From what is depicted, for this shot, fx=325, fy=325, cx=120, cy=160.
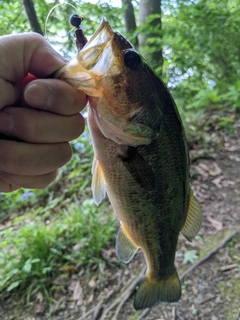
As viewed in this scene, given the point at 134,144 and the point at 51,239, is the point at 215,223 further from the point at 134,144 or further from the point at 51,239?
the point at 134,144

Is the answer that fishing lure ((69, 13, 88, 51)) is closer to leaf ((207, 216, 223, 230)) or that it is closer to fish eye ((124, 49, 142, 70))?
fish eye ((124, 49, 142, 70))

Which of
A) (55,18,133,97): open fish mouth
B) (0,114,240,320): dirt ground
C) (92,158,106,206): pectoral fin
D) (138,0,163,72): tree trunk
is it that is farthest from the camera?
(138,0,163,72): tree trunk

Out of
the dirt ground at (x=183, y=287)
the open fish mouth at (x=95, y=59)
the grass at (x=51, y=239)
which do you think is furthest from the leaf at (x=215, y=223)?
the open fish mouth at (x=95, y=59)

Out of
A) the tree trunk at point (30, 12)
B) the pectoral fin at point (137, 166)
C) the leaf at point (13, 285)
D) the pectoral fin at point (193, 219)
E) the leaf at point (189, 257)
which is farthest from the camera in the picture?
the tree trunk at point (30, 12)

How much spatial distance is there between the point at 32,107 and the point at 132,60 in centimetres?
37

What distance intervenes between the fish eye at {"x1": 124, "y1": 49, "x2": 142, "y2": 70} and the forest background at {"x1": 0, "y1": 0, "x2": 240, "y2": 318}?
1964mm

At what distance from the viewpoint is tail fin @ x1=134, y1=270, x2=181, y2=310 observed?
1.76 metres

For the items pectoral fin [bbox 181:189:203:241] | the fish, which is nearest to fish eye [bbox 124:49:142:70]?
the fish

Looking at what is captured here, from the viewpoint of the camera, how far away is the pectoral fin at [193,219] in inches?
59.6

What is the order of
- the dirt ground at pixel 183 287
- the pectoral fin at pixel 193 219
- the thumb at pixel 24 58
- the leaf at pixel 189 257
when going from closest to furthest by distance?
the thumb at pixel 24 58
the pectoral fin at pixel 193 219
the dirt ground at pixel 183 287
the leaf at pixel 189 257

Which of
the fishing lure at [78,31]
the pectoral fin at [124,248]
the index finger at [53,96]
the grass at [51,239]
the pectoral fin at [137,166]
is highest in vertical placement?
the fishing lure at [78,31]

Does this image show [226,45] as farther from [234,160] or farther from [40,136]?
[40,136]

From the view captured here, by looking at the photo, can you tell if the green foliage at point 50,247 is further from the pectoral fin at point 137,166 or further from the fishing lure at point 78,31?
the fishing lure at point 78,31

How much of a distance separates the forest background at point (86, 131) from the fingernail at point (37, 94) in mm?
1997
